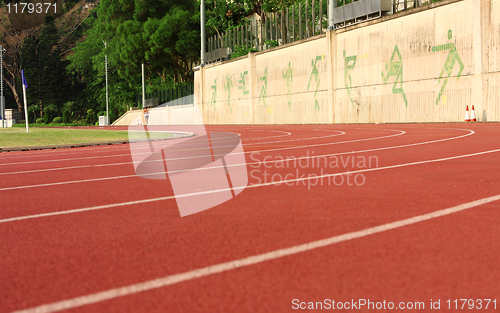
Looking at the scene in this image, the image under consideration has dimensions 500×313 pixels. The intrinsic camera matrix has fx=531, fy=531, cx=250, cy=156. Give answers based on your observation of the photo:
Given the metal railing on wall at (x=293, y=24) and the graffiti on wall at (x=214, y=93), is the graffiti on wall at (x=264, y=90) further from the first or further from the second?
the graffiti on wall at (x=214, y=93)

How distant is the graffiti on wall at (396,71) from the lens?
25862mm

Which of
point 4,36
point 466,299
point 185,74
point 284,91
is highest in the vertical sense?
point 4,36

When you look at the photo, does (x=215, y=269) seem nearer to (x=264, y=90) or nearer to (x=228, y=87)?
(x=264, y=90)

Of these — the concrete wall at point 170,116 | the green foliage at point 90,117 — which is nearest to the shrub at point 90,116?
the green foliage at point 90,117

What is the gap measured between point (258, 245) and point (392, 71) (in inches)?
951

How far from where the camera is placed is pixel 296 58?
34531 millimetres

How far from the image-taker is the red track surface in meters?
2.85

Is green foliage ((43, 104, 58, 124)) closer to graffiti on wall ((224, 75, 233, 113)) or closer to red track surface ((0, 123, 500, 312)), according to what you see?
graffiti on wall ((224, 75, 233, 113))

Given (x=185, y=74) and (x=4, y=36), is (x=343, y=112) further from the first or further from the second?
(x=4, y=36)

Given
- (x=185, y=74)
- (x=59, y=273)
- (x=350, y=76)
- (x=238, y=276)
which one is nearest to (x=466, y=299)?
(x=238, y=276)

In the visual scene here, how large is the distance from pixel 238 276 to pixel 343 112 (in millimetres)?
27650

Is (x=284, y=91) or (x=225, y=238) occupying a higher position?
(x=284, y=91)

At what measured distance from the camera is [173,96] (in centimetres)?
6188

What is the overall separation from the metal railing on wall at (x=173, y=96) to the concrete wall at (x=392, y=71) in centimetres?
1639
